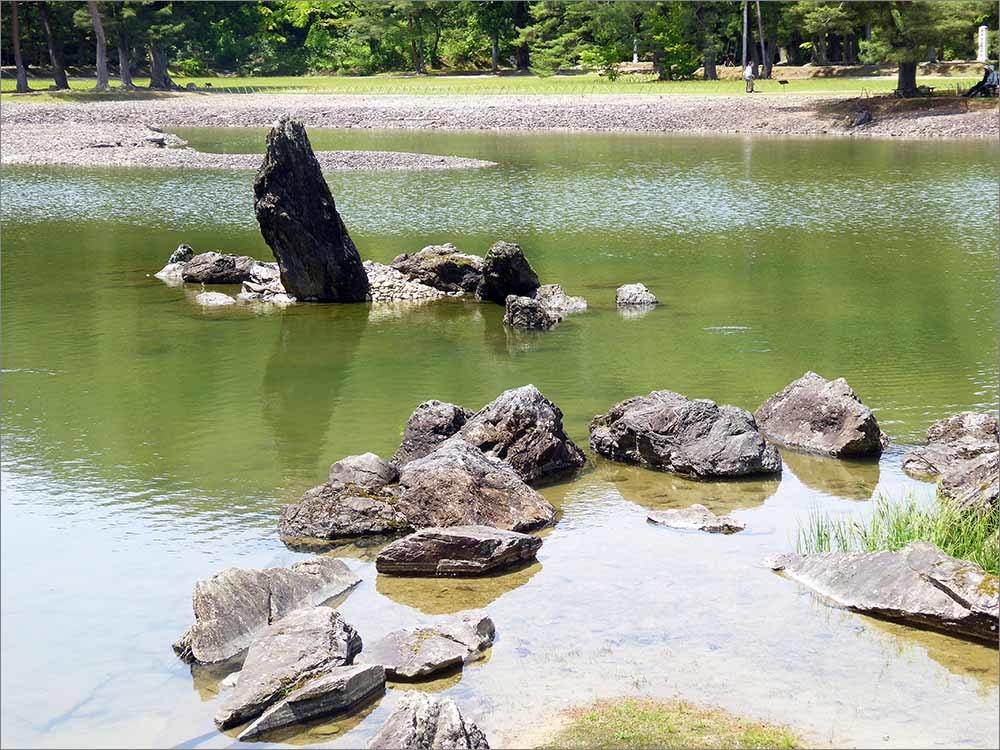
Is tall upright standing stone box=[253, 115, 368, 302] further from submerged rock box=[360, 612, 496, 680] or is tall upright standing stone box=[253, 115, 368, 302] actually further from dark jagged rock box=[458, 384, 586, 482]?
submerged rock box=[360, 612, 496, 680]

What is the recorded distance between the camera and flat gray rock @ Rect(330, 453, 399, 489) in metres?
13.6

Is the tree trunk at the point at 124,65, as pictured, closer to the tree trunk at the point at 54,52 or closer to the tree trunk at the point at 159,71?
the tree trunk at the point at 159,71

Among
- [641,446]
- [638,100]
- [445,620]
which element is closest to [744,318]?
[641,446]

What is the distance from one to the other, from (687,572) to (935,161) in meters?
43.4

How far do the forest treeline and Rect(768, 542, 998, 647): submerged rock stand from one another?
60.5 metres

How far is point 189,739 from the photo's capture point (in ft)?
29.7

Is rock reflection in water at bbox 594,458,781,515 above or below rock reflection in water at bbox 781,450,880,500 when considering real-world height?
above

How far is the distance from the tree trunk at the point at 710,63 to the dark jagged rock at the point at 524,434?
7710 cm

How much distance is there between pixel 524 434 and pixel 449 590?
3.51m

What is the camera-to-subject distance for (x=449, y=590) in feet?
38.8

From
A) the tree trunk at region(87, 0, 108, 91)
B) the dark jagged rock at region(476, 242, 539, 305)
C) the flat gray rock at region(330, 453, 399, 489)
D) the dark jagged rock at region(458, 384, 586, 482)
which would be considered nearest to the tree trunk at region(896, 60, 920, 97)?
the dark jagged rock at region(476, 242, 539, 305)

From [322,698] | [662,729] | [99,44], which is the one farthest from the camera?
[99,44]

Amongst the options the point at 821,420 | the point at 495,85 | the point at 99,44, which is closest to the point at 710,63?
the point at 495,85

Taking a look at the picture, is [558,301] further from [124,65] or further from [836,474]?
[124,65]
